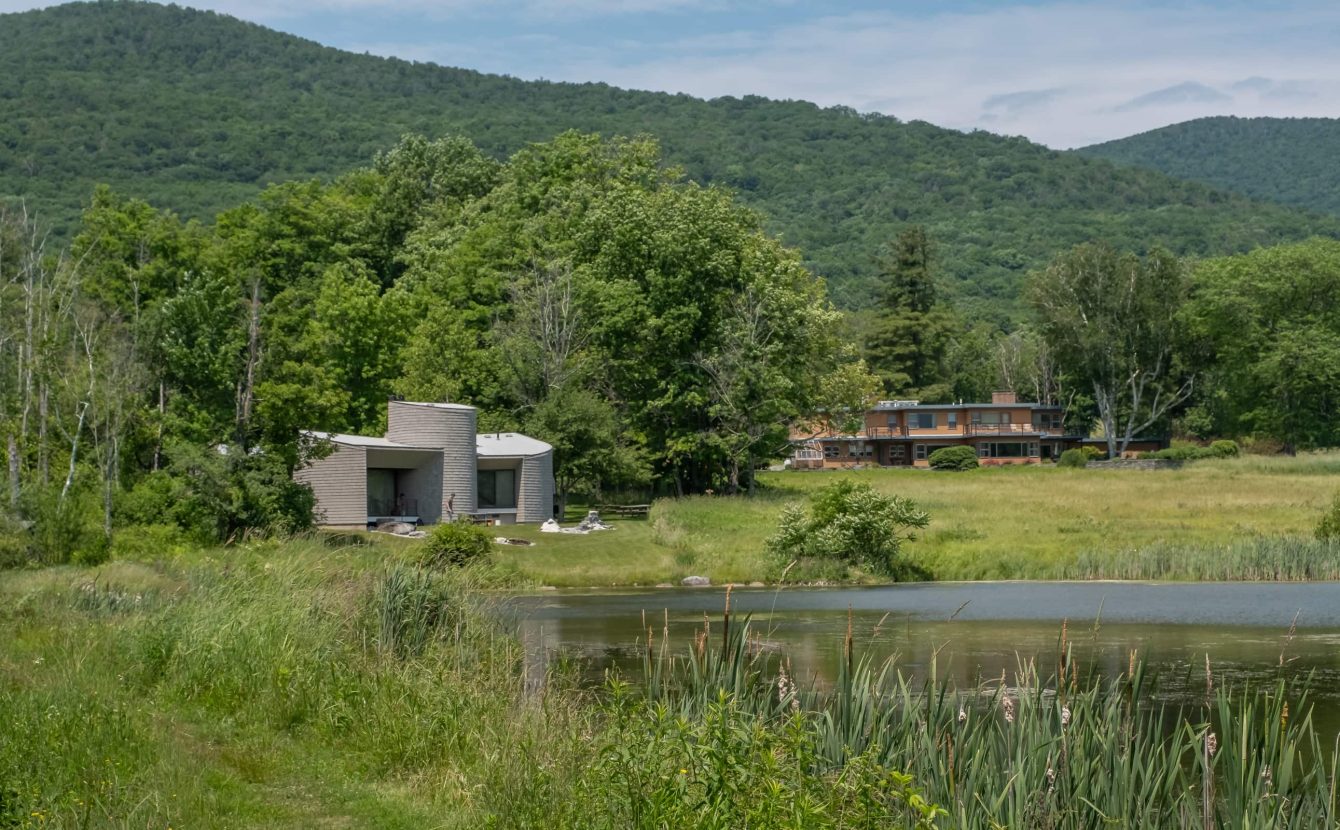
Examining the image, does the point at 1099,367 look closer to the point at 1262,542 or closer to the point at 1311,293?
the point at 1311,293

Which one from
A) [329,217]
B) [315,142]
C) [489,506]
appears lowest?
[489,506]

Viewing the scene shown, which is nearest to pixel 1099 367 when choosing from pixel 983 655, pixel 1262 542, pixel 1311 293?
pixel 1311 293

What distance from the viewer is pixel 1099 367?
3533 inches

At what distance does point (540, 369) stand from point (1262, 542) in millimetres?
26430

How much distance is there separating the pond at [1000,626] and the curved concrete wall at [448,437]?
1099cm

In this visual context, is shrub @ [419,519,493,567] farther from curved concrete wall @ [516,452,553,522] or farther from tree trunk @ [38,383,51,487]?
curved concrete wall @ [516,452,553,522]

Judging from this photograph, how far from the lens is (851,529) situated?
3709 cm

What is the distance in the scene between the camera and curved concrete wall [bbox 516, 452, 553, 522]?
48.2m

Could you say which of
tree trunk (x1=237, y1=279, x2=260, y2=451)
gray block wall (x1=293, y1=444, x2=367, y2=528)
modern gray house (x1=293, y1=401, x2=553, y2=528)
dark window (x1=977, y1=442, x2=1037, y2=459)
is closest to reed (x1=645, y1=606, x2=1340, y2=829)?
tree trunk (x1=237, y1=279, x2=260, y2=451)

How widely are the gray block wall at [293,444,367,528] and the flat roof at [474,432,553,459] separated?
12.6 feet

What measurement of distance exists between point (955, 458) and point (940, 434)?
1068cm

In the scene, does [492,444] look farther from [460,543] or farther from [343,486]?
[460,543]

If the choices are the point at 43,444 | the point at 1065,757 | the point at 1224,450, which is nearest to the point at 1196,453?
the point at 1224,450

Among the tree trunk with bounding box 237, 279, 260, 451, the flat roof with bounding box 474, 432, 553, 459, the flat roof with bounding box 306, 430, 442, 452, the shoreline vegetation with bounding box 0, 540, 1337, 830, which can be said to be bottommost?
the flat roof with bounding box 474, 432, 553, 459
